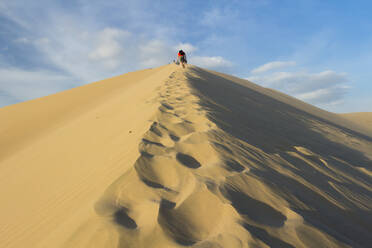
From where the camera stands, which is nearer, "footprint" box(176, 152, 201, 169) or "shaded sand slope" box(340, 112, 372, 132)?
"footprint" box(176, 152, 201, 169)

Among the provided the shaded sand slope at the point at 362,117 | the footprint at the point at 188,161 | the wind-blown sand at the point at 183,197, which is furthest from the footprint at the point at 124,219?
the shaded sand slope at the point at 362,117

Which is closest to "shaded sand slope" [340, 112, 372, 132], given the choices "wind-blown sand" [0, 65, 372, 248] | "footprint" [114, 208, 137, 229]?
"wind-blown sand" [0, 65, 372, 248]

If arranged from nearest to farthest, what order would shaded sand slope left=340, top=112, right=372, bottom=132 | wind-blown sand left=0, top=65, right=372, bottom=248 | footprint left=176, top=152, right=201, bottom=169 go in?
wind-blown sand left=0, top=65, right=372, bottom=248
footprint left=176, top=152, right=201, bottom=169
shaded sand slope left=340, top=112, right=372, bottom=132

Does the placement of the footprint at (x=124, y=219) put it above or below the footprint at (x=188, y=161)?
below

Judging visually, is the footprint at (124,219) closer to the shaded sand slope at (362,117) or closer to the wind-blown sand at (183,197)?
the wind-blown sand at (183,197)

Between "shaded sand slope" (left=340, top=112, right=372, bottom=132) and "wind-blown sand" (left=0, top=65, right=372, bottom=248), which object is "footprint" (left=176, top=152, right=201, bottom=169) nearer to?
"wind-blown sand" (left=0, top=65, right=372, bottom=248)

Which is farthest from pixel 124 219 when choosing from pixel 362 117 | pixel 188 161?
pixel 362 117

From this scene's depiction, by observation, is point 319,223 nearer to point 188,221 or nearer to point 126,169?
point 188,221

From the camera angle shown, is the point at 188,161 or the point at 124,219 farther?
the point at 188,161

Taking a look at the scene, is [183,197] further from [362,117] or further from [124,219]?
[362,117]

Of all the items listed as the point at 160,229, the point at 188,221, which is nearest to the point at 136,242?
the point at 160,229

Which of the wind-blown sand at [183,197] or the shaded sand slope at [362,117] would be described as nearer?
the wind-blown sand at [183,197]

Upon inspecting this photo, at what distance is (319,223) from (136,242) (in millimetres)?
1332

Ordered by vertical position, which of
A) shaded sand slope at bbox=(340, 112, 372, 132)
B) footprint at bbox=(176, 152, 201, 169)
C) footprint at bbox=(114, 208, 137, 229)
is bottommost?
shaded sand slope at bbox=(340, 112, 372, 132)
